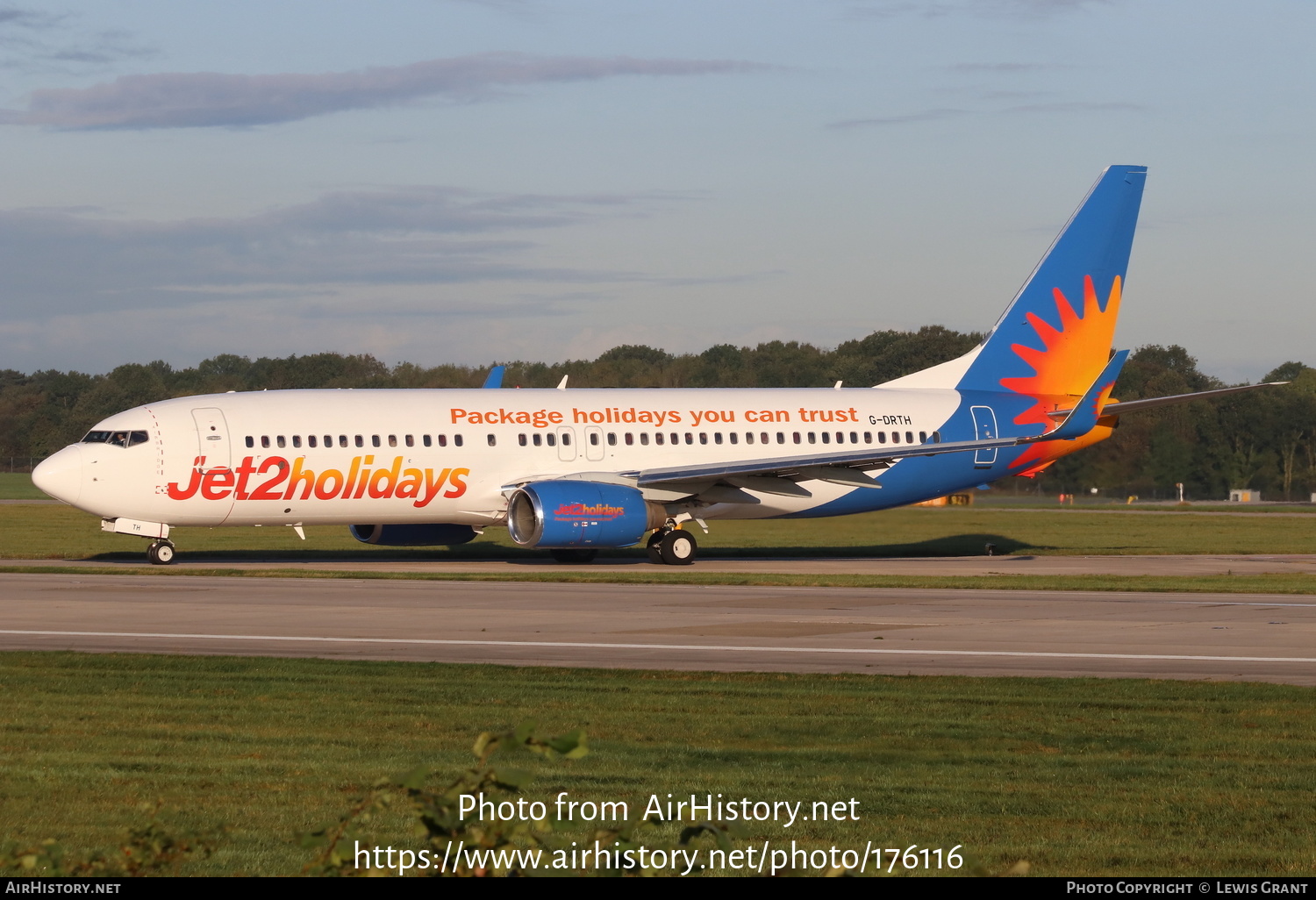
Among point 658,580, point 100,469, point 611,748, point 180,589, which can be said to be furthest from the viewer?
point 100,469

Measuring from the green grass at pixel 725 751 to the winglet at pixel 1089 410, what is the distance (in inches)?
849

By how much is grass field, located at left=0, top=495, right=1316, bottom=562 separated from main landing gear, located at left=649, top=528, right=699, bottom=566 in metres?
4.07

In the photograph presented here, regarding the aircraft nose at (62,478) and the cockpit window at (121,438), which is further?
the cockpit window at (121,438)

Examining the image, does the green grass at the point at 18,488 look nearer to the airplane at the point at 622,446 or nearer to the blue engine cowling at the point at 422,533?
the blue engine cowling at the point at 422,533

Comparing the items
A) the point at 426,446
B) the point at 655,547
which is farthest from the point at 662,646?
the point at 655,547

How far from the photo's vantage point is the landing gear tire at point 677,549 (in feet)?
118

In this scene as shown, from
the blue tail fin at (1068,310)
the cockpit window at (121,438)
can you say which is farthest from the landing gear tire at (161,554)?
the blue tail fin at (1068,310)

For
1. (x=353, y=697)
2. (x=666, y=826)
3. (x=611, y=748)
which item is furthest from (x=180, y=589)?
(x=666, y=826)

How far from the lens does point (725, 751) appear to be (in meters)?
11.5

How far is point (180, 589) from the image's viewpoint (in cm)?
2691

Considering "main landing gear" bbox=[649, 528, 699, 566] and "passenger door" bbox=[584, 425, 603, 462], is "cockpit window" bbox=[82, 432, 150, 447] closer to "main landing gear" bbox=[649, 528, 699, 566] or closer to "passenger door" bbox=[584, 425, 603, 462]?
"passenger door" bbox=[584, 425, 603, 462]
